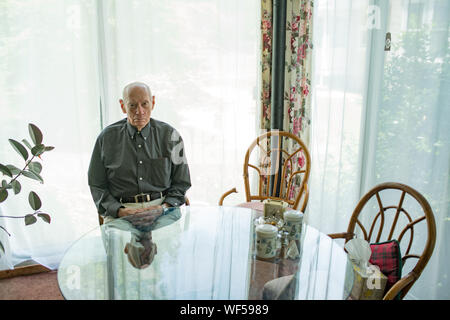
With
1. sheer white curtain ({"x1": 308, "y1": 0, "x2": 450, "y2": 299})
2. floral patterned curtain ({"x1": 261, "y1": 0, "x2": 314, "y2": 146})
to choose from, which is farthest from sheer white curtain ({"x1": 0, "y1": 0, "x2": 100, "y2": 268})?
sheer white curtain ({"x1": 308, "y1": 0, "x2": 450, "y2": 299})

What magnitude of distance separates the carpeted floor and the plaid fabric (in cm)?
199

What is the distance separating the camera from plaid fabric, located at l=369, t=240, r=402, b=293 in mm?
1371

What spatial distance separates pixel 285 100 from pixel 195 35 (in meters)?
0.89

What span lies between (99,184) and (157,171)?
371 mm

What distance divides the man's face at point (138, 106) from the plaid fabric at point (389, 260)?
1492 mm

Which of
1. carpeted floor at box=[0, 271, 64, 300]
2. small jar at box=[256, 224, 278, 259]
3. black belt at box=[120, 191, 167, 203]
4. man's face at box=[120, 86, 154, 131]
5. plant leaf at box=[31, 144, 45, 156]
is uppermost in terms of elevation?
man's face at box=[120, 86, 154, 131]

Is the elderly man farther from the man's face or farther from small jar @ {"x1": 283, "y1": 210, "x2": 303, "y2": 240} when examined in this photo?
small jar @ {"x1": 283, "y1": 210, "x2": 303, "y2": 240}

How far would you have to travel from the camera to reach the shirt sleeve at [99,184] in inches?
82.0

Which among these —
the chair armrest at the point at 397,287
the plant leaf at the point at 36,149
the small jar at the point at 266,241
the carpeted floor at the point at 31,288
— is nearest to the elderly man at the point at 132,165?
the plant leaf at the point at 36,149

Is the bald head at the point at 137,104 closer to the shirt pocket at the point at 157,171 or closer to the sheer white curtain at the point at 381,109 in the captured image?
the shirt pocket at the point at 157,171

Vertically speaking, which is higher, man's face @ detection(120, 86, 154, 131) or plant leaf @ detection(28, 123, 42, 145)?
man's face @ detection(120, 86, 154, 131)

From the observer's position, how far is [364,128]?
2334 mm

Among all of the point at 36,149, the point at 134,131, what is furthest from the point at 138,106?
the point at 36,149
